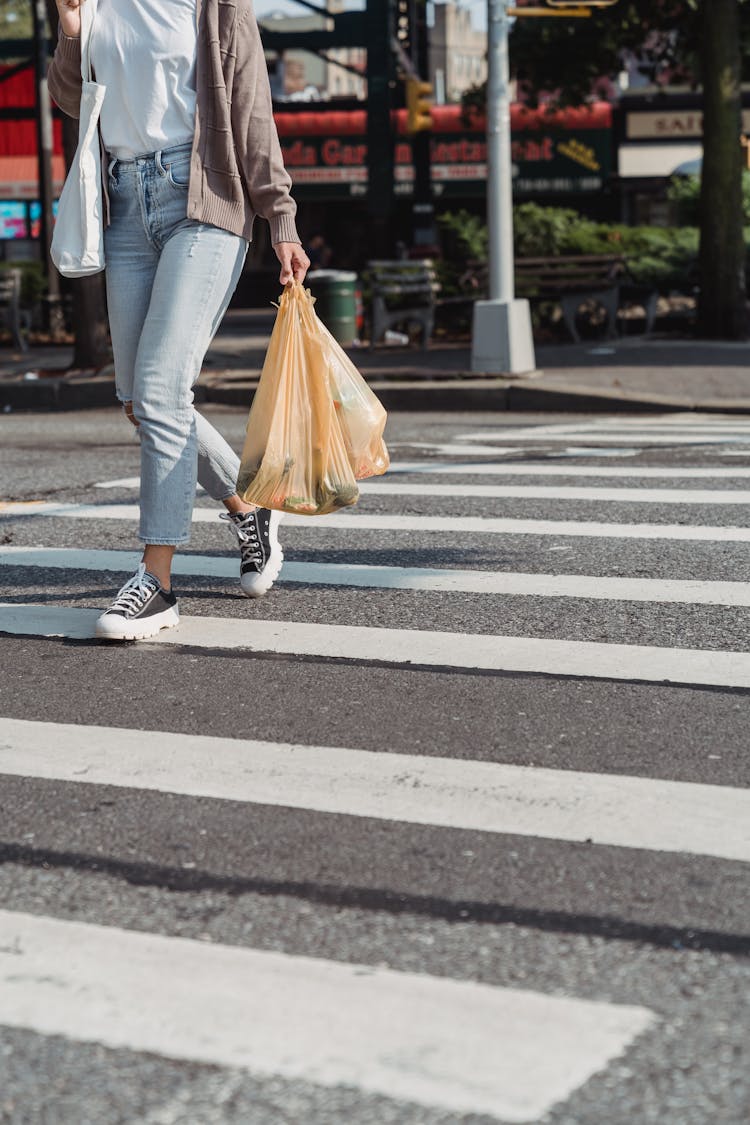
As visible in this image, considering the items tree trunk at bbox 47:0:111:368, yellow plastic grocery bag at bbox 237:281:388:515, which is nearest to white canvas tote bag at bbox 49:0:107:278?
yellow plastic grocery bag at bbox 237:281:388:515

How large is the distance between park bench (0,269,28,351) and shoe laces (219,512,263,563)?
614 inches

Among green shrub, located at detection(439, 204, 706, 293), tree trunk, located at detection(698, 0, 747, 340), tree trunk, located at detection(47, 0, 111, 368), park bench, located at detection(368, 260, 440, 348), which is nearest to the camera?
tree trunk, located at detection(47, 0, 111, 368)

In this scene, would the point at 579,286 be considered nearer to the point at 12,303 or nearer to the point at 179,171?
the point at 12,303

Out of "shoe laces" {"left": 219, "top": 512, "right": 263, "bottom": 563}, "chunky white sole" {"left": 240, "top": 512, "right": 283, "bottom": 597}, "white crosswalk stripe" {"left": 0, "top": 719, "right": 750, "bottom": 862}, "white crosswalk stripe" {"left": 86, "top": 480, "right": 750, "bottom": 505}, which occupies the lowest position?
"white crosswalk stripe" {"left": 86, "top": 480, "right": 750, "bottom": 505}

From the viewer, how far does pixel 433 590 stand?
17.8 ft

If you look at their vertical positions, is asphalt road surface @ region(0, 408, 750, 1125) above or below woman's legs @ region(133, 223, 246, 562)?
below

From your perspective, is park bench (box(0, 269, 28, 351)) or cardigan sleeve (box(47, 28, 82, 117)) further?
park bench (box(0, 269, 28, 351))

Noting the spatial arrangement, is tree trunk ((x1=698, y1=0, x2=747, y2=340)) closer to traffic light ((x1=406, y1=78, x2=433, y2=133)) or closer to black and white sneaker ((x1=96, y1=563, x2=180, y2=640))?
traffic light ((x1=406, y1=78, x2=433, y2=133))

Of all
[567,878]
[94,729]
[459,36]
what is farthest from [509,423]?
[459,36]

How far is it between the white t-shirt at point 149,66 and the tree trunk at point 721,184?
47.4ft

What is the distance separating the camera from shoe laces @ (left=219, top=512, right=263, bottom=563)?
528 centimetres

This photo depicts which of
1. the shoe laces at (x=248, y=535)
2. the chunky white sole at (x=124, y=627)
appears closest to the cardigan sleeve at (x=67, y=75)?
the shoe laces at (x=248, y=535)

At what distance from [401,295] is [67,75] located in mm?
13685

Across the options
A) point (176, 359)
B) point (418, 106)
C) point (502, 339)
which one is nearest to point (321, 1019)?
point (176, 359)
